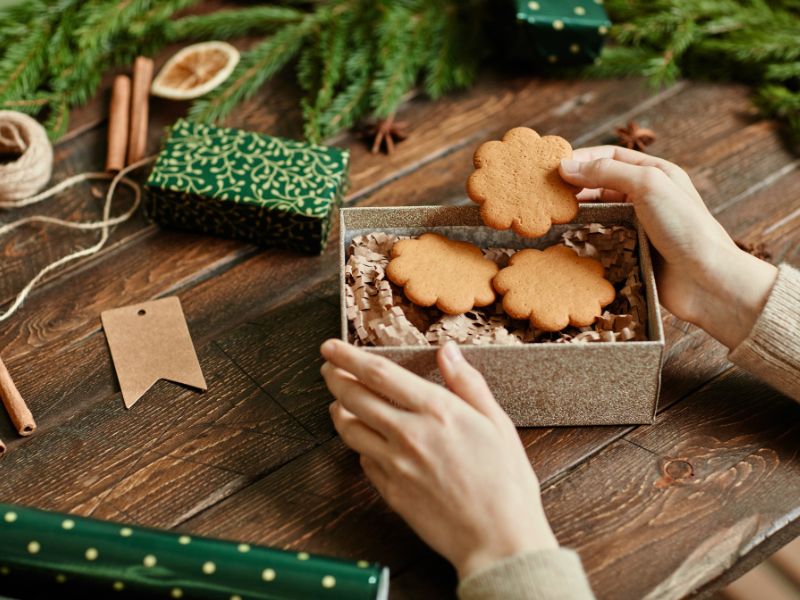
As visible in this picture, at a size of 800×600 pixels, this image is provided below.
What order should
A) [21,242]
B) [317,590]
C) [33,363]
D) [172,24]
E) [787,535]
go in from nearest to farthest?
[317,590] → [787,535] → [33,363] → [21,242] → [172,24]

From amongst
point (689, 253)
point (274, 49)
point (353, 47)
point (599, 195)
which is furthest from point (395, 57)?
point (689, 253)

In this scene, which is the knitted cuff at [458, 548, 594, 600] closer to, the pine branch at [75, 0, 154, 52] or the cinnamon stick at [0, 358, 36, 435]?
the cinnamon stick at [0, 358, 36, 435]

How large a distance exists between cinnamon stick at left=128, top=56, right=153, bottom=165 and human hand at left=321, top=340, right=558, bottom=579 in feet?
2.42

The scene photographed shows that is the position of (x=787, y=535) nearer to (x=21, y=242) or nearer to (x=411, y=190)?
(x=411, y=190)

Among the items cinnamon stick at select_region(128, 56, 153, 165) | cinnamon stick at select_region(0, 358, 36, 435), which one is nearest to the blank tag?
cinnamon stick at select_region(0, 358, 36, 435)

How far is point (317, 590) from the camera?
0.96m

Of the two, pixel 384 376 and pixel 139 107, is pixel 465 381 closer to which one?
pixel 384 376

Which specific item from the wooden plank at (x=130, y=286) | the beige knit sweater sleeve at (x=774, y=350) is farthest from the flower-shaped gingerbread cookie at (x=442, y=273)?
the beige knit sweater sleeve at (x=774, y=350)

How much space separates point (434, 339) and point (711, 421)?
0.43 metres

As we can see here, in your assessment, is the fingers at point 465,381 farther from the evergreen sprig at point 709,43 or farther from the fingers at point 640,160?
the evergreen sprig at point 709,43

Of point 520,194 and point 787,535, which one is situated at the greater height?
point 520,194

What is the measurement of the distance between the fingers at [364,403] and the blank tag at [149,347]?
27 centimetres

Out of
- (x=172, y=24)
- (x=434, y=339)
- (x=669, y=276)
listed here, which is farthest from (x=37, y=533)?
(x=172, y=24)

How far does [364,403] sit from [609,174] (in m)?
0.48
